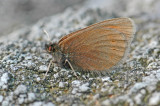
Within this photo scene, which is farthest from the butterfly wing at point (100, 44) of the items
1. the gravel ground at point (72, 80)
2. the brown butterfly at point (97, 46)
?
the gravel ground at point (72, 80)

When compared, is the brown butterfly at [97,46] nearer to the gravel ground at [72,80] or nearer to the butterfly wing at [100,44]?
the butterfly wing at [100,44]

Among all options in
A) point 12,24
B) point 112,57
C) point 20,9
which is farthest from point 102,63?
point 20,9

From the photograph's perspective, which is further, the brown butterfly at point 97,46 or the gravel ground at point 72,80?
the brown butterfly at point 97,46

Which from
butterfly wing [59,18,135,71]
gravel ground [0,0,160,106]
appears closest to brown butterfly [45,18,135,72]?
butterfly wing [59,18,135,71]

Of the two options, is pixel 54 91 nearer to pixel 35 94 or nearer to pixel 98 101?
pixel 35 94

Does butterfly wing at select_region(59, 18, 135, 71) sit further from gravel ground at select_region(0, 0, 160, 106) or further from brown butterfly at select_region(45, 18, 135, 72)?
gravel ground at select_region(0, 0, 160, 106)

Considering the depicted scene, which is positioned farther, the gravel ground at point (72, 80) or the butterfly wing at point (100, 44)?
the butterfly wing at point (100, 44)

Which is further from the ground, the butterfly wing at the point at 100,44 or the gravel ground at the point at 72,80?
the butterfly wing at the point at 100,44
